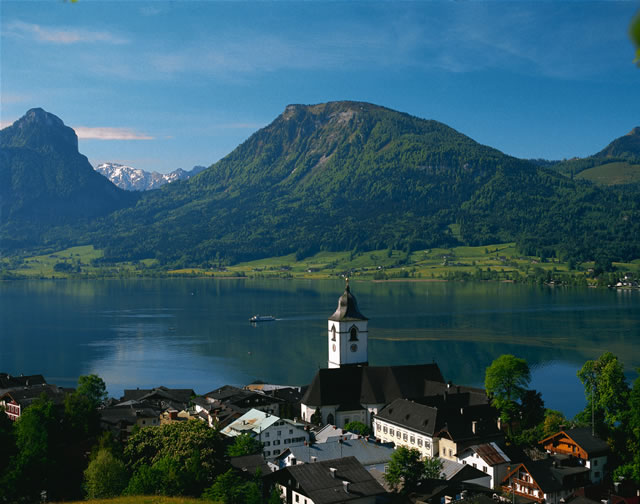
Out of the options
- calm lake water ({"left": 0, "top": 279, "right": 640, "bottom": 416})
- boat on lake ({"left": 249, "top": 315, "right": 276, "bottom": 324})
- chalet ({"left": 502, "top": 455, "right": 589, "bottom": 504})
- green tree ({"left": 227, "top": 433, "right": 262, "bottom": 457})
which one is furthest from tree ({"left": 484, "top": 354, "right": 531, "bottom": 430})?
boat on lake ({"left": 249, "top": 315, "right": 276, "bottom": 324})

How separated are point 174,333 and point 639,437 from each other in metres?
85.4

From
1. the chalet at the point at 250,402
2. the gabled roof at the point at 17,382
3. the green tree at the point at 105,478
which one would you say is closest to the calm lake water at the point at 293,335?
the gabled roof at the point at 17,382

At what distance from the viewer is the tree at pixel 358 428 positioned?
1897 inches

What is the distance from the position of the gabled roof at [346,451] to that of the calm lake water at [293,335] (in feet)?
92.4

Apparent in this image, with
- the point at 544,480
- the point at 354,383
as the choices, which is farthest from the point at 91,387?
the point at 544,480

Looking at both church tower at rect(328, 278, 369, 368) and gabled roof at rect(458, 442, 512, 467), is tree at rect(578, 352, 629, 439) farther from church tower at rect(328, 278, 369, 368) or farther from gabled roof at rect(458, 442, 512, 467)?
church tower at rect(328, 278, 369, 368)

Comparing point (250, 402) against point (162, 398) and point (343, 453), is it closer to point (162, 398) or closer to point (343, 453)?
point (162, 398)

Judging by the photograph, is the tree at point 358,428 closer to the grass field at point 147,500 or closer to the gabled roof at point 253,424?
the gabled roof at point 253,424

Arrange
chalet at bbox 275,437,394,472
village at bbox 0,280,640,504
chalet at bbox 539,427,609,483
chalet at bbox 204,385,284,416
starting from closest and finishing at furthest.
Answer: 1. village at bbox 0,280,640,504
2. chalet at bbox 275,437,394,472
3. chalet at bbox 539,427,609,483
4. chalet at bbox 204,385,284,416

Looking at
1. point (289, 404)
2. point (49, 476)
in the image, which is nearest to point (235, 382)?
point (289, 404)

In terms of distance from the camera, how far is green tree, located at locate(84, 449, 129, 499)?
33406 millimetres

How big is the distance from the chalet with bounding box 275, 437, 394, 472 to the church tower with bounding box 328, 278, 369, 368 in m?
11.8

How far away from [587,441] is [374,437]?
13.4 m

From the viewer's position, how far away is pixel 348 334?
5322 centimetres
